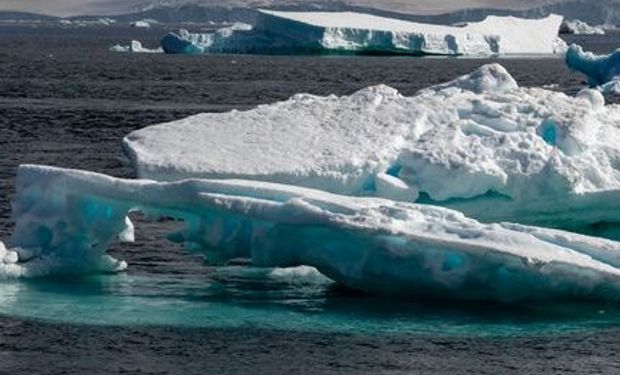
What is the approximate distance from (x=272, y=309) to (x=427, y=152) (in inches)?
108

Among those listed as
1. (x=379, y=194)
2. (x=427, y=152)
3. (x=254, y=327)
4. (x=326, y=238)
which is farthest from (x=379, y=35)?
(x=254, y=327)

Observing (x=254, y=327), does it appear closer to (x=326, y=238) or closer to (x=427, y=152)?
(x=326, y=238)

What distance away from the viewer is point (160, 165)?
17156 mm

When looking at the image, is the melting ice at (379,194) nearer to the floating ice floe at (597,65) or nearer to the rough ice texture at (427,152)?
the rough ice texture at (427,152)

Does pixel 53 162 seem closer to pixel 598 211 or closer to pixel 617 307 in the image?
pixel 598 211

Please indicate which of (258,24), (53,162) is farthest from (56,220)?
(258,24)

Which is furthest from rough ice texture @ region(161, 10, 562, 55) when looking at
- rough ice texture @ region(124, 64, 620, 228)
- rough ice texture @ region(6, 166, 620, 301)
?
rough ice texture @ region(6, 166, 620, 301)

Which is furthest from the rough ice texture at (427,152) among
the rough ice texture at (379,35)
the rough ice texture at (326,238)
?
the rough ice texture at (379,35)

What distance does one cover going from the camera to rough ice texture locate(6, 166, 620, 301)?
15164mm

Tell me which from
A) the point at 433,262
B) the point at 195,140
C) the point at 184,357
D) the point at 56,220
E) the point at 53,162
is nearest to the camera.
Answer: the point at 184,357

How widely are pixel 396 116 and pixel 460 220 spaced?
3119 mm

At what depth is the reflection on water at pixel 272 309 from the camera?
1510cm

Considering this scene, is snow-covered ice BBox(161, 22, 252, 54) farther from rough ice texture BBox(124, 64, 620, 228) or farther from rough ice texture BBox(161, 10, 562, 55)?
rough ice texture BBox(124, 64, 620, 228)

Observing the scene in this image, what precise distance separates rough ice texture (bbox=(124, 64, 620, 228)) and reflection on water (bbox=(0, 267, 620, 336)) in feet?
3.92
